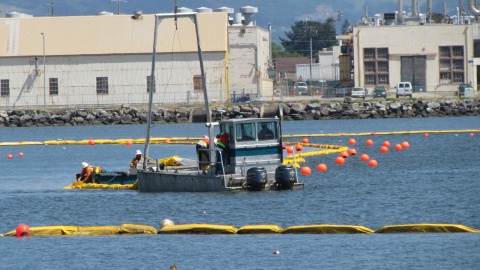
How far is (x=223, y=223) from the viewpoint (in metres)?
32.5

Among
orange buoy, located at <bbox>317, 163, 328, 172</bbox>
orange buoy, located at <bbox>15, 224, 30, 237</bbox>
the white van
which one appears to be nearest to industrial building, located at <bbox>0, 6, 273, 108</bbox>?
the white van

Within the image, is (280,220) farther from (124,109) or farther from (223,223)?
(124,109)

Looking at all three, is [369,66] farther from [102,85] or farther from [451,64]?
[102,85]

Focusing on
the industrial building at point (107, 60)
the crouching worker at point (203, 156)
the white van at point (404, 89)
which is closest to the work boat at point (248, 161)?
the crouching worker at point (203, 156)

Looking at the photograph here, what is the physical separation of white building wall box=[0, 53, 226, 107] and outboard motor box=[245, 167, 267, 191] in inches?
2398

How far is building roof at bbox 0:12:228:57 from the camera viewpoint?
97188 millimetres

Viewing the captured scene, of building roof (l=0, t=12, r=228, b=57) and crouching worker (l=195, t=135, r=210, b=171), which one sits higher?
building roof (l=0, t=12, r=228, b=57)

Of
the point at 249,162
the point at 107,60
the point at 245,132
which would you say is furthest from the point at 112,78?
the point at 249,162

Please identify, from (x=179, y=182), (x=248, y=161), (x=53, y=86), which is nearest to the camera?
(x=248, y=161)

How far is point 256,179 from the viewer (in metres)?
36.0

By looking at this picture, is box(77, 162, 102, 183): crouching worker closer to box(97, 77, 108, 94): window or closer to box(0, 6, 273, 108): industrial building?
box(0, 6, 273, 108): industrial building

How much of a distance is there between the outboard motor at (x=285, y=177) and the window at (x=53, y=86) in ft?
214

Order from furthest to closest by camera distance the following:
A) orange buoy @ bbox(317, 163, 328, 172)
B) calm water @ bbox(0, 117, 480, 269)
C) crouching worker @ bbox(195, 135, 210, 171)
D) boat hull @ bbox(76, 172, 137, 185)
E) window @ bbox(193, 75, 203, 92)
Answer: window @ bbox(193, 75, 203, 92) → orange buoy @ bbox(317, 163, 328, 172) → boat hull @ bbox(76, 172, 137, 185) → crouching worker @ bbox(195, 135, 210, 171) → calm water @ bbox(0, 117, 480, 269)

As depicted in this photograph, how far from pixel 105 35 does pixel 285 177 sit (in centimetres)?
6558
